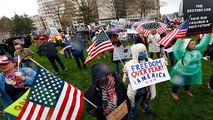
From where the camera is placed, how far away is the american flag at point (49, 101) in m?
2.09

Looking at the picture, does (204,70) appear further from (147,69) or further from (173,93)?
(147,69)

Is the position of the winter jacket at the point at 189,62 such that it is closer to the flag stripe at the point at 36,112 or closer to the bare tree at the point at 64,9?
the flag stripe at the point at 36,112

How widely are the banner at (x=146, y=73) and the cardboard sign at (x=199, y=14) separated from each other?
159 cm

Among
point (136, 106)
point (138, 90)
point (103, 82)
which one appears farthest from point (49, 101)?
point (136, 106)

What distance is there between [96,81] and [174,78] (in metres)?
2.93

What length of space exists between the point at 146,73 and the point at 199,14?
2254mm

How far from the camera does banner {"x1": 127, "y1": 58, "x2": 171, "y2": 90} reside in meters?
3.10

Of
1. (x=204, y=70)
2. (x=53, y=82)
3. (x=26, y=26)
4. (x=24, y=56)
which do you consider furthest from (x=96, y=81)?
(x=26, y=26)

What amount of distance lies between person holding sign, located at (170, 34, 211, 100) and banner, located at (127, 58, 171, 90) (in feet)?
3.89

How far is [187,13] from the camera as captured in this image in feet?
12.7

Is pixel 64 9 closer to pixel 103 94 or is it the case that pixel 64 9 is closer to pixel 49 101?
pixel 103 94

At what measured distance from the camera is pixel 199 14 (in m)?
3.94

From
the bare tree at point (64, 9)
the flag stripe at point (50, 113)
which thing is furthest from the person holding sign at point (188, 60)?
the bare tree at point (64, 9)

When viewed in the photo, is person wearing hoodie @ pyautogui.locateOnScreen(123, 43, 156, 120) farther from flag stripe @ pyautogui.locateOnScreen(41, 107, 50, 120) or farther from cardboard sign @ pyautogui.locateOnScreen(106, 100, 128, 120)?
flag stripe @ pyautogui.locateOnScreen(41, 107, 50, 120)
